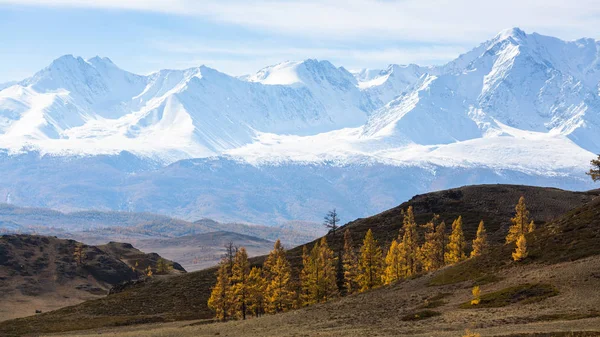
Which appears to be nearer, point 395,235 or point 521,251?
point 521,251

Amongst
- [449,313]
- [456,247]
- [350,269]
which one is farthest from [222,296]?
[449,313]

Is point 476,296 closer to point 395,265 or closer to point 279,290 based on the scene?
point 395,265

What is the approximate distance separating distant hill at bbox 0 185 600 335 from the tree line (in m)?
10.4

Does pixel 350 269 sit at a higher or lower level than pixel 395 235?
lower

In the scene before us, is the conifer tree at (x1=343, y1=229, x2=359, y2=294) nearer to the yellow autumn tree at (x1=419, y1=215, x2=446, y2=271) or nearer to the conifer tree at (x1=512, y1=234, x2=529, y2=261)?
the yellow autumn tree at (x1=419, y1=215, x2=446, y2=271)

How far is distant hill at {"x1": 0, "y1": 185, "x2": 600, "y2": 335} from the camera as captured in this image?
297 ft

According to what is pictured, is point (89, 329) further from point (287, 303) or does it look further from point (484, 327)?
point (484, 327)

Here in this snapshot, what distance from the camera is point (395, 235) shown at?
561 feet

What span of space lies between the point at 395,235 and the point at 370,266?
55868 millimetres

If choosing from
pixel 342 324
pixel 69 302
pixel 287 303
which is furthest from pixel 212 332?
pixel 69 302

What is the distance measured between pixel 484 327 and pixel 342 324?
17.0m

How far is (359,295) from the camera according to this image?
322 ft

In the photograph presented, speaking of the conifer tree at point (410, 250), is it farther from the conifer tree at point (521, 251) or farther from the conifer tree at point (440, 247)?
the conifer tree at point (521, 251)

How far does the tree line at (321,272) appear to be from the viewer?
107 m
